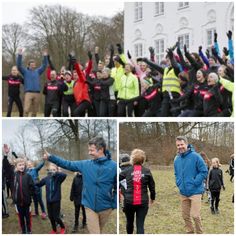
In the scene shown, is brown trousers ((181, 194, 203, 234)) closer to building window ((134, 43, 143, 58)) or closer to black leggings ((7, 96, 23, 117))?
black leggings ((7, 96, 23, 117))

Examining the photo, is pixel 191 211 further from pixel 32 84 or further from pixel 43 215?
pixel 32 84

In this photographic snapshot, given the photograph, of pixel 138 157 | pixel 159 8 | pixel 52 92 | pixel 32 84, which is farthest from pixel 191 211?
pixel 159 8

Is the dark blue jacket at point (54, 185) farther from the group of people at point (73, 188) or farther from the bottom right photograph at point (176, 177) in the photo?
the bottom right photograph at point (176, 177)

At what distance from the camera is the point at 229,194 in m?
7.16

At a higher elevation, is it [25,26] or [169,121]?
[25,26]

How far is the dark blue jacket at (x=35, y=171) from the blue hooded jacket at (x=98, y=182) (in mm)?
656

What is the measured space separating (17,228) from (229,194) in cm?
293

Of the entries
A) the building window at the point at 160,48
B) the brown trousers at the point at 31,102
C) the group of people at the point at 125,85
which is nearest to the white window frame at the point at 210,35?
the building window at the point at 160,48

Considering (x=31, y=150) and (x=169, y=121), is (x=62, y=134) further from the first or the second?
(x=169, y=121)

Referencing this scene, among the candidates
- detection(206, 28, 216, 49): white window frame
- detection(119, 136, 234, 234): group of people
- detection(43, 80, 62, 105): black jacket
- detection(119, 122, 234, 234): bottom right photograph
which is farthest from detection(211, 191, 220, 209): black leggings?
detection(206, 28, 216, 49): white window frame

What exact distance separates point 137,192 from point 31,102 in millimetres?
3003

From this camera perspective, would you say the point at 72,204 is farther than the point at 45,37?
No

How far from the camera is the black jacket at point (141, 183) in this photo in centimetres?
683

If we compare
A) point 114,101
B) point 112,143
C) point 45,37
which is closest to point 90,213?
point 112,143
